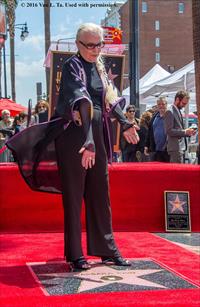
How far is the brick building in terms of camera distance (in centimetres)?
9475

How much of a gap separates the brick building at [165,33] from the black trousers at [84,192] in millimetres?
91507

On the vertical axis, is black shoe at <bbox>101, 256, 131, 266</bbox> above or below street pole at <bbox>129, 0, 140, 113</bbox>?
below

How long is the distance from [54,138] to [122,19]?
8777cm

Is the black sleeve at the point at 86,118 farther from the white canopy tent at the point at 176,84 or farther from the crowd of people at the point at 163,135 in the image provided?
the white canopy tent at the point at 176,84

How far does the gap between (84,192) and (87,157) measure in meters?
0.55

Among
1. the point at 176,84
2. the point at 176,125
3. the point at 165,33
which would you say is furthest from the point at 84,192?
the point at 165,33

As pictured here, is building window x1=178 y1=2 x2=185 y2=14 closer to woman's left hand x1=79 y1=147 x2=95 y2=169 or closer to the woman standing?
the woman standing

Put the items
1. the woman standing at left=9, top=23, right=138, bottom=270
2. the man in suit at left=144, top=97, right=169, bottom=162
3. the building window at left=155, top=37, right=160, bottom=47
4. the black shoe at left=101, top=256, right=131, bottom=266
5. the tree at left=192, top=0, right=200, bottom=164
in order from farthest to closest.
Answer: the building window at left=155, top=37, right=160, bottom=47
the man in suit at left=144, top=97, right=169, bottom=162
the tree at left=192, top=0, right=200, bottom=164
the black shoe at left=101, top=256, right=131, bottom=266
the woman standing at left=9, top=23, right=138, bottom=270

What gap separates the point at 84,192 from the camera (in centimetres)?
416

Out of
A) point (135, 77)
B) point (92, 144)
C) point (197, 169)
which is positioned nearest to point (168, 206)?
point (197, 169)

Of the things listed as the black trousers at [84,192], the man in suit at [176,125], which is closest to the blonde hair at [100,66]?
the black trousers at [84,192]

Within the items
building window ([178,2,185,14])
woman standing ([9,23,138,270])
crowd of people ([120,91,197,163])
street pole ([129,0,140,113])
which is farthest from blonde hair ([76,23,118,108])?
building window ([178,2,185,14])

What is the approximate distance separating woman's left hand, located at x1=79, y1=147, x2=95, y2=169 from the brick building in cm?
9186

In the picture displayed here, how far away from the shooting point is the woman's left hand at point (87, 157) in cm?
366
